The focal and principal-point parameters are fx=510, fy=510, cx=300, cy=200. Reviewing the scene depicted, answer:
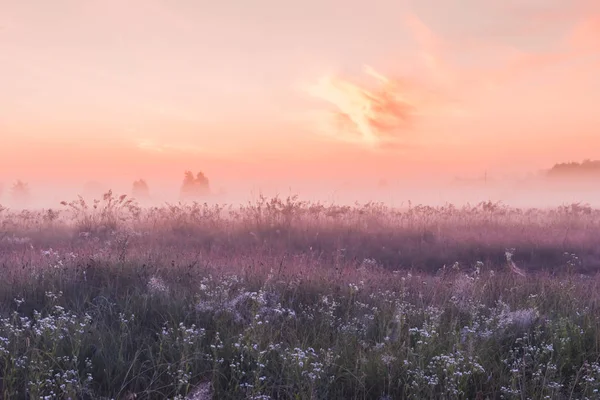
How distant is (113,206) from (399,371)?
42.0 feet

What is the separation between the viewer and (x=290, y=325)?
587cm

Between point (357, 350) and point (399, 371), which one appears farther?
point (357, 350)

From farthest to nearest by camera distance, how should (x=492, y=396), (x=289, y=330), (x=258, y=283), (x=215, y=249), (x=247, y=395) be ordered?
(x=215, y=249)
(x=258, y=283)
(x=289, y=330)
(x=492, y=396)
(x=247, y=395)

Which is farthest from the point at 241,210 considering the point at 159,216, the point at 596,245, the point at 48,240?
the point at 596,245

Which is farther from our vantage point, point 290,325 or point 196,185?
point 196,185

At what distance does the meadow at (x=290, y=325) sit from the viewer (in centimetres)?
439

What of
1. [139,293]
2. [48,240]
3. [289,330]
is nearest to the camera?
[289,330]

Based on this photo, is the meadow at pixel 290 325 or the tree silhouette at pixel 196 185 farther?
the tree silhouette at pixel 196 185

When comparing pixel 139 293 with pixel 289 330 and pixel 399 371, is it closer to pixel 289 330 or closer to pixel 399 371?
pixel 289 330

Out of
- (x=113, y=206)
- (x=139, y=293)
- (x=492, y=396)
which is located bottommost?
(x=492, y=396)

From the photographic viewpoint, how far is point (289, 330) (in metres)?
5.61

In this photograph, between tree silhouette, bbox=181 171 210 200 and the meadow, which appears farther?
tree silhouette, bbox=181 171 210 200

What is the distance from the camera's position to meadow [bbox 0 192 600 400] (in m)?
4.39

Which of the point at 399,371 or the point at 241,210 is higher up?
the point at 241,210
